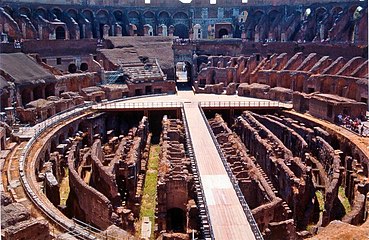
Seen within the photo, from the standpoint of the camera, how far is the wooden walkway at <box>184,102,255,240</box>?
1808 cm

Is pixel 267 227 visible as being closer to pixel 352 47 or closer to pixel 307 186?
pixel 307 186

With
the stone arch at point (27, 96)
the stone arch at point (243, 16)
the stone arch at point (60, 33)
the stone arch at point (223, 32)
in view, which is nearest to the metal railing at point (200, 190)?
the stone arch at point (27, 96)

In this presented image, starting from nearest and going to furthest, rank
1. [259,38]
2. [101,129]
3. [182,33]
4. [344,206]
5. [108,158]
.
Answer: [344,206] < [108,158] < [101,129] < [259,38] < [182,33]

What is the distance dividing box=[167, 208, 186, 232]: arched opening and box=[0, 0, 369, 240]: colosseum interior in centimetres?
7

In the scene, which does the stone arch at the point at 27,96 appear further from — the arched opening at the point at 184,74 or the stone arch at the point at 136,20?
the stone arch at the point at 136,20

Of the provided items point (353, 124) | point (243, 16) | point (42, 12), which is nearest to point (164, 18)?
point (243, 16)

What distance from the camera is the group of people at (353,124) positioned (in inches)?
1342

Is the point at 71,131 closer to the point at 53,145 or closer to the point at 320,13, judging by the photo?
the point at 53,145

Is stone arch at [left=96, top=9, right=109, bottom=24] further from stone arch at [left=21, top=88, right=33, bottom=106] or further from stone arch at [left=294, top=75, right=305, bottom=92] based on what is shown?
stone arch at [left=294, top=75, right=305, bottom=92]

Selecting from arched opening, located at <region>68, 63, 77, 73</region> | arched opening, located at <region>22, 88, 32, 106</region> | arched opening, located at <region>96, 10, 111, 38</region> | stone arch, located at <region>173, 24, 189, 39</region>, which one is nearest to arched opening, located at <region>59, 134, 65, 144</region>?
arched opening, located at <region>22, 88, 32, 106</region>

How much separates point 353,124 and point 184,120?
540 inches

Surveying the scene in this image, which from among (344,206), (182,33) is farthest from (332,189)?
(182,33)

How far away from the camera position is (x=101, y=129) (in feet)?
143

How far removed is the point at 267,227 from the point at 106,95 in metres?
32.4
